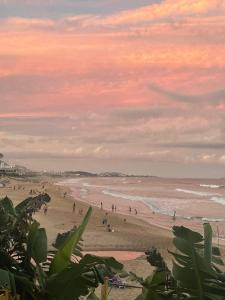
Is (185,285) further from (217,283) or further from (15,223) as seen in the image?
(15,223)

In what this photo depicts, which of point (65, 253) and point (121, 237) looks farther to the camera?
point (121, 237)

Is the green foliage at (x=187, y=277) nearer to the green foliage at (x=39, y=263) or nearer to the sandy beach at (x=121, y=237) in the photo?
the green foliage at (x=39, y=263)

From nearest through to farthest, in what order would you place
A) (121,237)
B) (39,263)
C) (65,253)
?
1. (65,253)
2. (39,263)
3. (121,237)

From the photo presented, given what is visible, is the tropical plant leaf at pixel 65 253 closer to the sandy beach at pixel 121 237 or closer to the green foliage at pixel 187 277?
the green foliage at pixel 187 277

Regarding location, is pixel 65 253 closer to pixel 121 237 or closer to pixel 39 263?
pixel 39 263

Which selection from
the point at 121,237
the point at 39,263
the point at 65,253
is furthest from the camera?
the point at 121,237

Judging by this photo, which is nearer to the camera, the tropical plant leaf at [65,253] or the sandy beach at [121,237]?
the tropical plant leaf at [65,253]

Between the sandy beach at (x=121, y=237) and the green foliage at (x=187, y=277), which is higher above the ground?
the green foliage at (x=187, y=277)

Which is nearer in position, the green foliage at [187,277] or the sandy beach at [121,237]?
the green foliage at [187,277]

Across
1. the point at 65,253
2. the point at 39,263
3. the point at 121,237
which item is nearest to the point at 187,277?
the point at 65,253

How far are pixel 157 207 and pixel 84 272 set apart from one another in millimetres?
40190

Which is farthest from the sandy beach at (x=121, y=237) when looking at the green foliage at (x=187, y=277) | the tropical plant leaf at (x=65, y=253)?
the tropical plant leaf at (x=65, y=253)

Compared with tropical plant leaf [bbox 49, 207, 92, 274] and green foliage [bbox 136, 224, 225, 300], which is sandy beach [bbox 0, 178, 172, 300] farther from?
tropical plant leaf [bbox 49, 207, 92, 274]

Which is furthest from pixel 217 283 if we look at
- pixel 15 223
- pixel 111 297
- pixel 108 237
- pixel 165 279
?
pixel 108 237
